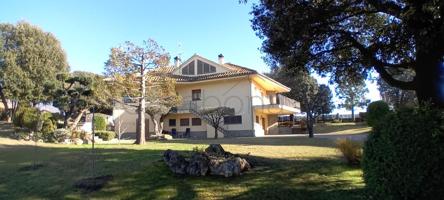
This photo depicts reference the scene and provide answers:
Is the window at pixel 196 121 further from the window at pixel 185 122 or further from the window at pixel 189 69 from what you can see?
the window at pixel 189 69

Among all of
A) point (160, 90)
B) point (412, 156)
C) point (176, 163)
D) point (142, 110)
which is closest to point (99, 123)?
point (160, 90)

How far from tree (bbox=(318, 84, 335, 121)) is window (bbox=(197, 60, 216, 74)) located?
19.5 meters

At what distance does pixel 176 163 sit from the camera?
992cm

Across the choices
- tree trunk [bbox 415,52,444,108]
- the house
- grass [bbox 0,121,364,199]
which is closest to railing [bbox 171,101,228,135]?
the house

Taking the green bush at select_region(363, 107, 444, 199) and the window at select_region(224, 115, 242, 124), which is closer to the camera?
the green bush at select_region(363, 107, 444, 199)

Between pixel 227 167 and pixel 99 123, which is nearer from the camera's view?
pixel 227 167

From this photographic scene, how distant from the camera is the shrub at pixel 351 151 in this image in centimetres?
1054

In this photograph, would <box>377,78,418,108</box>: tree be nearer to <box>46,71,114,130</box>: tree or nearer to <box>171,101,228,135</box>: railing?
<box>171,101,228,135</box>: railing

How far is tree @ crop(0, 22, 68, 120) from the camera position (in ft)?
115

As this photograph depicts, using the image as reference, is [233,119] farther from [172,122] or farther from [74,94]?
[74,94]

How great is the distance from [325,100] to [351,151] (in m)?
44.3

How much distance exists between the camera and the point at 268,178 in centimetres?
933

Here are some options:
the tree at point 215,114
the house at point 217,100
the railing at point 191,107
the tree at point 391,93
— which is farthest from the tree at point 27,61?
the tree at point 391,93

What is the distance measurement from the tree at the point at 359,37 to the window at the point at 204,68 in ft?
81.9
